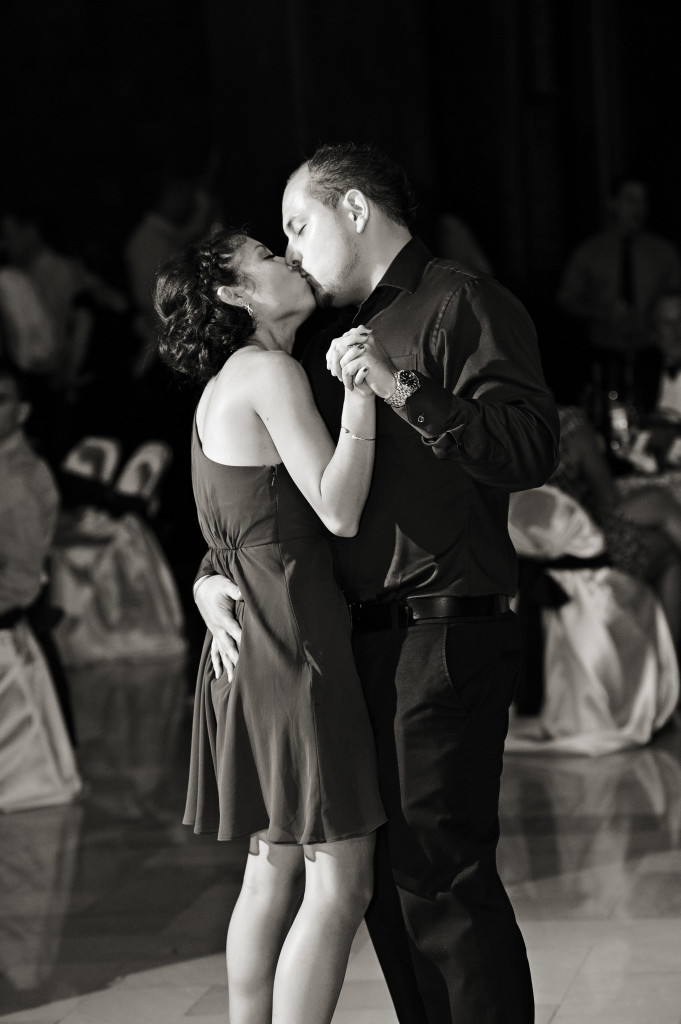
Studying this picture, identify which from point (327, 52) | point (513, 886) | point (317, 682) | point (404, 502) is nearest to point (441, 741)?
point (317, 682)

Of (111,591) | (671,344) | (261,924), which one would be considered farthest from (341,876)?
(111,591)

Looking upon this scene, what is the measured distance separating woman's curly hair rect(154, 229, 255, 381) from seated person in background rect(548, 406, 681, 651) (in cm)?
273

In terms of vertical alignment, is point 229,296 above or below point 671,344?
above

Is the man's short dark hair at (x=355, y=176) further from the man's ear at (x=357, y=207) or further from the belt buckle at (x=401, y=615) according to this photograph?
the belt buckle at (x=401, y=615)

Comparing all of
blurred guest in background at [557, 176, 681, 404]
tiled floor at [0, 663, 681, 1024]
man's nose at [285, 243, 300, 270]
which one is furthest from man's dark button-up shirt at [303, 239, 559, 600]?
blurred guest in background at [557, 176, 681, 404]

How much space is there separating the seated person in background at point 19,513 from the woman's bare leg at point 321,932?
268cm

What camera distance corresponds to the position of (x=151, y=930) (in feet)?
11.7

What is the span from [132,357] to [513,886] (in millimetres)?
6092

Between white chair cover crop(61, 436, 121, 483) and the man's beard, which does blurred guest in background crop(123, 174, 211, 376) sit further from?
the man's beard

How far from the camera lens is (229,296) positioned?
92.0 inches

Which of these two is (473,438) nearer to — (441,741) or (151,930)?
(441,741)

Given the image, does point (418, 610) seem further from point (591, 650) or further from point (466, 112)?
point (466, 112)

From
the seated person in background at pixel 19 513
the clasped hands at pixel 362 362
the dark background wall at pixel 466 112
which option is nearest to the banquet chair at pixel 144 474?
the seated person in background at pixel 19 513

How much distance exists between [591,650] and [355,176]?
316cm
